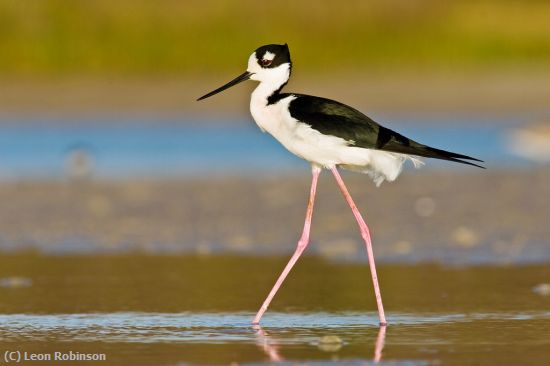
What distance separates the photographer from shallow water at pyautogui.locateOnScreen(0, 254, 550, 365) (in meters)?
5.91

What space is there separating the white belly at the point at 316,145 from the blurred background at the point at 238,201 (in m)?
0.75

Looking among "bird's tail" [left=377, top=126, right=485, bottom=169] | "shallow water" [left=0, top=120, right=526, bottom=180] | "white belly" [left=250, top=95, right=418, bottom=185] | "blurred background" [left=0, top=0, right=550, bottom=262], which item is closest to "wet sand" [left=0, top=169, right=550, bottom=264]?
"blurred background" [left=0, top=0, right=550, bottom=262]

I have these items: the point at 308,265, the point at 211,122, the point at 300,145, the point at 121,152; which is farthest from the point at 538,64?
the point at 300,145

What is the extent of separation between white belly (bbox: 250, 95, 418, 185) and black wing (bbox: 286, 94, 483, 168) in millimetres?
36

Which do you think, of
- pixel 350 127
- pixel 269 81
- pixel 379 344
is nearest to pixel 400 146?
pixel 350 127

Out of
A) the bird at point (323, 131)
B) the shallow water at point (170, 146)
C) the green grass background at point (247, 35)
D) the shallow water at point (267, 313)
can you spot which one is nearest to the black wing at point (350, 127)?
the bird at point (323, 131)

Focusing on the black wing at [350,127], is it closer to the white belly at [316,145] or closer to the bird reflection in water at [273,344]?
the white belly at [316,145]

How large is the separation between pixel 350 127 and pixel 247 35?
67.6 ft

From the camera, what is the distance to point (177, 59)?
26109 millimetres

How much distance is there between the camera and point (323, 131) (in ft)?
22.0

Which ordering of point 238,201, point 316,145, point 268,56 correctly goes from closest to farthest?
point 316,145 → point 268,56 → point 238,201

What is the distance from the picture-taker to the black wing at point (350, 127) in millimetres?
6668

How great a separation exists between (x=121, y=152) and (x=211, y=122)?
11.2 ft

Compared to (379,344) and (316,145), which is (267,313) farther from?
(379,344)
